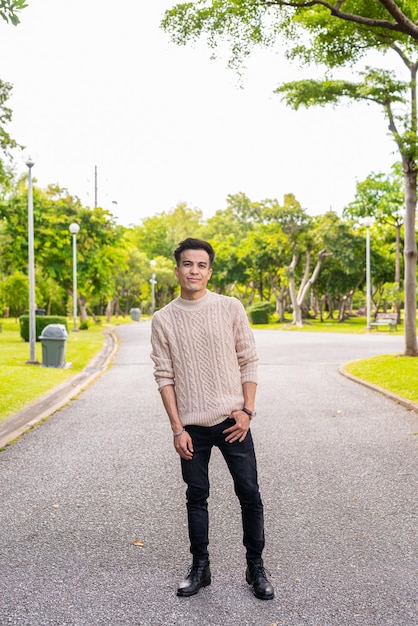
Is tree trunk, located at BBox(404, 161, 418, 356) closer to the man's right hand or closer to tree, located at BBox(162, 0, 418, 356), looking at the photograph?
tree, located at BBox(162, 0, 418, 356)

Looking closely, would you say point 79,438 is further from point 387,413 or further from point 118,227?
point 118,227

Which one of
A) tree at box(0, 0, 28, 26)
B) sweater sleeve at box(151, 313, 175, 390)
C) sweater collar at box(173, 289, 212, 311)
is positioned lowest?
sweater sleeve at box(151, 313, 175, 390)

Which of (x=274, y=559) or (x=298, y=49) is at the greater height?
(x=298, y=49)

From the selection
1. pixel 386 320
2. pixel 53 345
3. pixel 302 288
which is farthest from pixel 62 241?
pixel 53 345

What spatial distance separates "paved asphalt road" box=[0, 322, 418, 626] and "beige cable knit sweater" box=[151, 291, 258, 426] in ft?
3.02

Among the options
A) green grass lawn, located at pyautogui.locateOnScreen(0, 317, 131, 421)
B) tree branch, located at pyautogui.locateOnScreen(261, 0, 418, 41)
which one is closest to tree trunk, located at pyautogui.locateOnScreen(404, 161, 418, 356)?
tree branch, located at pyautogui.locateOnScreen(261, 0, 418, 41)

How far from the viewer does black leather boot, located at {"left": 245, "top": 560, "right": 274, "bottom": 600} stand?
10.6 feet

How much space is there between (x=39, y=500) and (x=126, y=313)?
64.9 meters

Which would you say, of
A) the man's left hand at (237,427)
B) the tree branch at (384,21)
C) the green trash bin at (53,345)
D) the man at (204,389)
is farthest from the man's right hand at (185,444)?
the green trash bin at (53,345)

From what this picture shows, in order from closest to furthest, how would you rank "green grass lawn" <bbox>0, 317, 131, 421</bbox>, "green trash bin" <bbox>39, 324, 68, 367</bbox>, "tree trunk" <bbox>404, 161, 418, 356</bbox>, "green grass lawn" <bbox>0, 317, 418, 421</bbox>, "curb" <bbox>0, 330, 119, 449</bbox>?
"curb" <bbox>0, 330, 119, 449</bbox> → "green grass lawn" <bbox>0, 317, 131, 421</bbox> → "green grass lawn" <bbox>0, 317, 418, 421</bbox> → "green trash bin" <bbox>39, 324, 68, 367</bbox> → "tree trunk" <bbox>404, 161, 418, 356</bbox>

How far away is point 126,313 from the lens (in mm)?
69562

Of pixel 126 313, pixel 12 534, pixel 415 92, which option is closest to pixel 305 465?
pixel 12 534

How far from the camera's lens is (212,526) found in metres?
4.41

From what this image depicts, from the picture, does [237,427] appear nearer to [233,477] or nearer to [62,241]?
[233,477]
